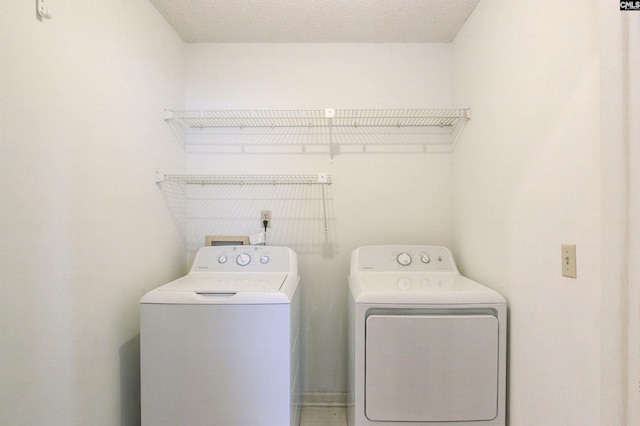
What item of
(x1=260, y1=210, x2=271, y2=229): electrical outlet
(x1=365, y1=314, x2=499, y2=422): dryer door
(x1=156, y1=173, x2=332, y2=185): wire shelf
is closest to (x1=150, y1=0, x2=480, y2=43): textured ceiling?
(x1=156, y1=173, x2=332, y2=185): wire shelf

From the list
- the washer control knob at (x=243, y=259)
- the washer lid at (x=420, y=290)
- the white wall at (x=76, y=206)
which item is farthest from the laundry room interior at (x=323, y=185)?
the washer control knob at (x=243, y=259)

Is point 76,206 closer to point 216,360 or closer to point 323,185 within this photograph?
point 216,360

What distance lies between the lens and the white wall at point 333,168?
78.2 inches

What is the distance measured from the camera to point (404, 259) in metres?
→ 1.78

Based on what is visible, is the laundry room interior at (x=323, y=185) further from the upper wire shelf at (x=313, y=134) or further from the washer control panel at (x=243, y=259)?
the washer control panel at (x=243, y=259)

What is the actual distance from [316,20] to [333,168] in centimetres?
87

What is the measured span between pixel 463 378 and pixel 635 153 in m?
1.02

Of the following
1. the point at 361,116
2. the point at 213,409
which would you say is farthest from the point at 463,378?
the point at 361,116

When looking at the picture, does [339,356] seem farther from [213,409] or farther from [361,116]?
[361,116]

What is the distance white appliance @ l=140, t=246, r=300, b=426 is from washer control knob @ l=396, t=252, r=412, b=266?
801 millimetres

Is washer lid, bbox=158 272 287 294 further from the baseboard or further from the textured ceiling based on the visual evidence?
the textured ceiling

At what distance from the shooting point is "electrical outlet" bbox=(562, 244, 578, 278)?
0.94 m

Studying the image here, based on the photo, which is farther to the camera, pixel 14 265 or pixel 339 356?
pixel 339 356

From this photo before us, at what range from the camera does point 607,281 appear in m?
0.75
